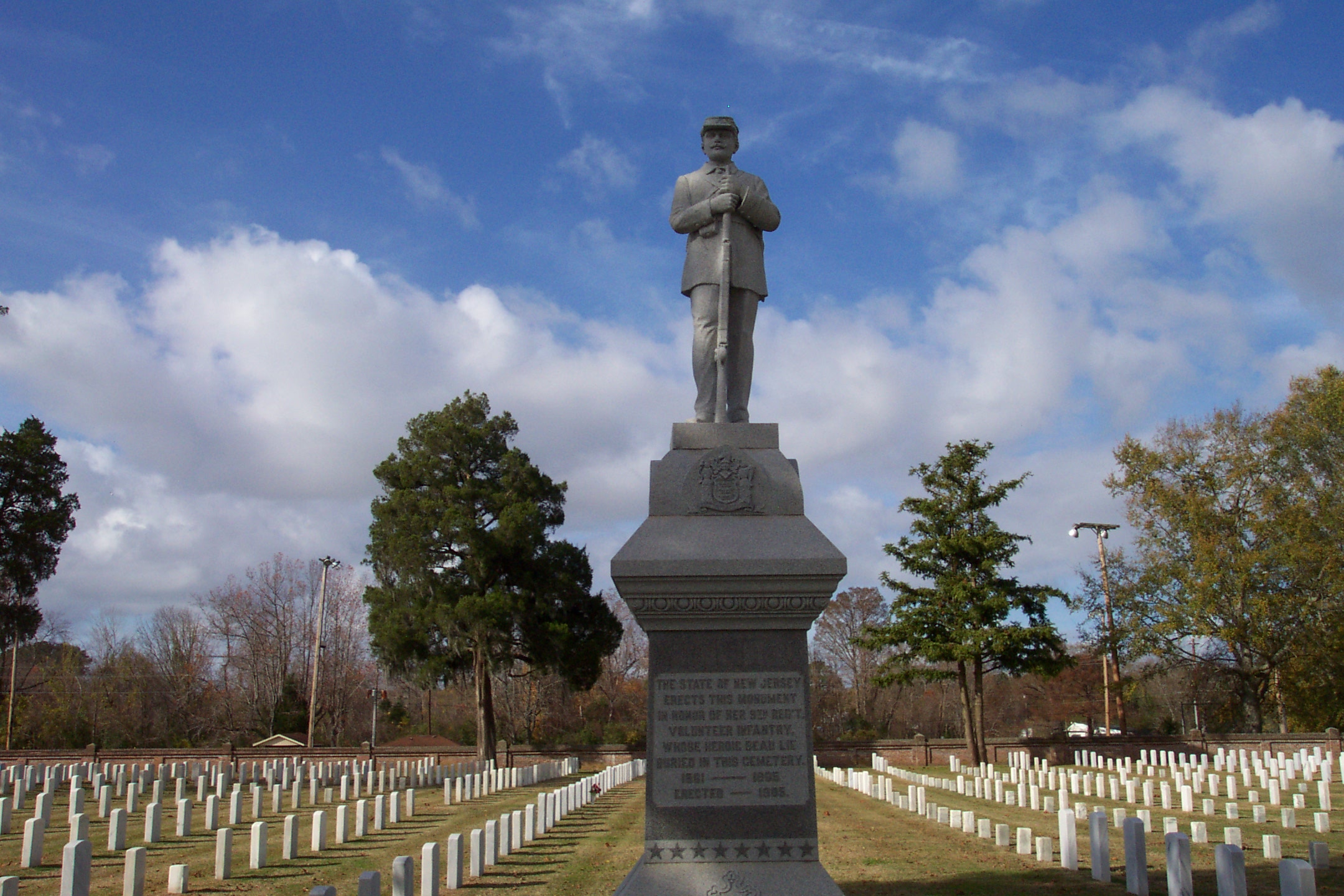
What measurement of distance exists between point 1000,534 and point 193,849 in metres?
26.2

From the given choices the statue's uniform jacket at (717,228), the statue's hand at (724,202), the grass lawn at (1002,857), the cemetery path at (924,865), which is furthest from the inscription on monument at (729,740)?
the grass lawn at (1002,857)

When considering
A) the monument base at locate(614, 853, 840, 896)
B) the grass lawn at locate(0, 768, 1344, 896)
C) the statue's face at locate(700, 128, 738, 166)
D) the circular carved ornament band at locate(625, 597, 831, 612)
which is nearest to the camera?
the monument base at locate(614, 853, 840, 896)

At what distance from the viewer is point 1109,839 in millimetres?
12523

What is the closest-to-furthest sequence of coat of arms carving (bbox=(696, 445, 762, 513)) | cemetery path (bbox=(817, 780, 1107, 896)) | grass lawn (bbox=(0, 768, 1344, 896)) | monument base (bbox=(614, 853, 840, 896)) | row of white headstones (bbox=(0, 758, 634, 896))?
monument base (bbox=(614, 853, 840, 896)) → coat of arms carving (bbox=(696, 445, 762, 513)) → row of white headstones (bbox=(0, 758, 634, 896)) → cemetery path (bbox=(817, 780, 1107, 896)) → grass lawn (bbox=(0, 768, 1344, 896))

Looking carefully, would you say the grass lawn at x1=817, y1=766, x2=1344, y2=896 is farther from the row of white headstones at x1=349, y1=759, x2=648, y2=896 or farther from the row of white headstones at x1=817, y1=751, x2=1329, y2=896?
the row of white headstones at x1=349, y1=759, x2=648, y2=896

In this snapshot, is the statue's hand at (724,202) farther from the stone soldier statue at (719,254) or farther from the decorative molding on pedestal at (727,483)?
the decorative molding on pedestal at (727,483)

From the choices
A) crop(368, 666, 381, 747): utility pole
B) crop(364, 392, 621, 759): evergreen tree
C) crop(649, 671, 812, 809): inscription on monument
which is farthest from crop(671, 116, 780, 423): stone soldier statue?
crop(368, 666, 381, 747): utility pole

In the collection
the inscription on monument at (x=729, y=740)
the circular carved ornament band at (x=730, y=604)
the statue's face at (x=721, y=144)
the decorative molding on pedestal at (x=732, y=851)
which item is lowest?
the decorative molding on pedestal at (x=732, y=851)

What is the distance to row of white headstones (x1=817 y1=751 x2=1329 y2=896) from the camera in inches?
304

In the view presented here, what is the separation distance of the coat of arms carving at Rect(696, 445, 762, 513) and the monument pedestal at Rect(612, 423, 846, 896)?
0.23m

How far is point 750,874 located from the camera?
577 centimetres

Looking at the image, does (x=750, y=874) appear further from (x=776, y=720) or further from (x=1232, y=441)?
(x=1232, y=441)

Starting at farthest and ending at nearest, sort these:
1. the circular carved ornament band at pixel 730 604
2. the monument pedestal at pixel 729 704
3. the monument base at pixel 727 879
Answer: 1. the circular carved ornament band at pixel 730 604
2. the monument pedestal at pixel 729 704
3. the monument base at pixel 727 879

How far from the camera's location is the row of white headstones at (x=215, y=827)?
8.58 meters
